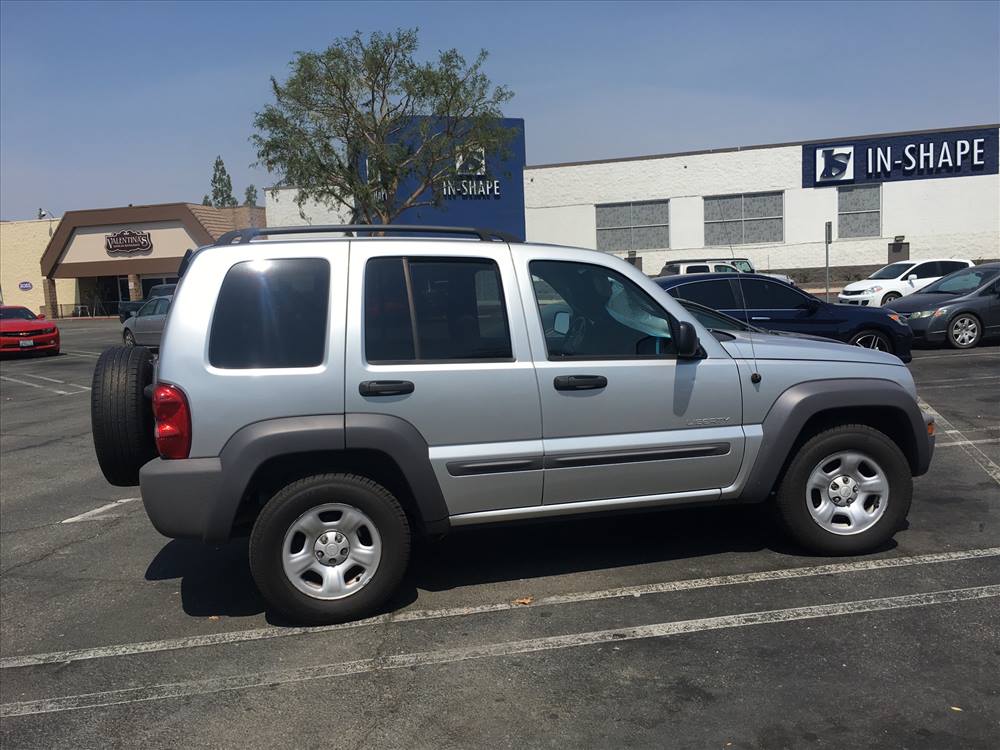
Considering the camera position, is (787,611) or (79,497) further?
(79,497)

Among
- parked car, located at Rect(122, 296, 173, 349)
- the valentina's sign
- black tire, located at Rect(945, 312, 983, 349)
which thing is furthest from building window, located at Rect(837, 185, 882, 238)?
the valentina's sign

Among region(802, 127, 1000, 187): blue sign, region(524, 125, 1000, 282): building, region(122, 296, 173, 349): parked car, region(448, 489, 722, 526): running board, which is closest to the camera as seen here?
region(448, 489, 722, 526): running board

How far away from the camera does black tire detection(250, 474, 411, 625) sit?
4.36 metres

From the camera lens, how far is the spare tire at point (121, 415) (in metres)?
4.57

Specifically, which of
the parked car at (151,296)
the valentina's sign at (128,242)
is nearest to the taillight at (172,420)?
the parked car at (151,296)

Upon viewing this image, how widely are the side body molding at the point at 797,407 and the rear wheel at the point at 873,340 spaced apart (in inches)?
274

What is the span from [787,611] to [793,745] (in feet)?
4.01

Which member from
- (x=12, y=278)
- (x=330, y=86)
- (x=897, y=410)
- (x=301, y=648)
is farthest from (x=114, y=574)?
(x=12, y=278)

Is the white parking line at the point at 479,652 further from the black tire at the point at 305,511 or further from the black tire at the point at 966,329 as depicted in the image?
the black tire at the point at 966,329

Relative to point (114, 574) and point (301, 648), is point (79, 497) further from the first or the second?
point (301, 648)

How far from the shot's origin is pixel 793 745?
129 inches

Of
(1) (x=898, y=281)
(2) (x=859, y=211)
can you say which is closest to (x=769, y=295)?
(1) (x=898, y=281)

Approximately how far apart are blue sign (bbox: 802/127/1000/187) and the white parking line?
40297mm

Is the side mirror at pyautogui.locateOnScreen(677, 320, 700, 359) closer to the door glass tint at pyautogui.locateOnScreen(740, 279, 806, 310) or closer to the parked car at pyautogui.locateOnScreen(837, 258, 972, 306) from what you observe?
the door glass tint at pyautogui.locateOnScreen(740, 279, 806, 310)
